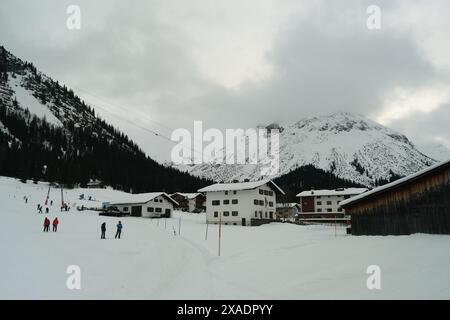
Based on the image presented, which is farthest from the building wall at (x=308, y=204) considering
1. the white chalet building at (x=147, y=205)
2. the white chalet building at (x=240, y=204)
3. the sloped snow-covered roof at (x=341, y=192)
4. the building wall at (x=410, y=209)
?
the building wall at (x=410, y=209)

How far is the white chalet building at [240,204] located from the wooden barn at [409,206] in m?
32.4

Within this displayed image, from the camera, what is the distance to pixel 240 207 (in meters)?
64.6

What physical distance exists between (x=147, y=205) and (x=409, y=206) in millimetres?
56004

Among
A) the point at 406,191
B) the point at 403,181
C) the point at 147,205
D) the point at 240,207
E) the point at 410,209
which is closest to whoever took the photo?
the point at 410,209

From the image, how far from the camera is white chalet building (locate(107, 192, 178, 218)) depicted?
73.3 meters

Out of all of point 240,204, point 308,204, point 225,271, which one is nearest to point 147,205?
point 240,204

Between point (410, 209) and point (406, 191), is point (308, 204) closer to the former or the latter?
point (406, 191)

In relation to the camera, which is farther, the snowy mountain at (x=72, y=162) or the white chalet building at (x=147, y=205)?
the snowy mountain at (x=72, y=162)

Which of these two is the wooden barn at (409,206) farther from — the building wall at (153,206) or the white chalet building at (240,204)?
the building wall at (153,206)

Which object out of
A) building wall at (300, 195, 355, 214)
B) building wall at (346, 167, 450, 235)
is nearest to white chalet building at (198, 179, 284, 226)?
building wall at (346, 167, 450, 235)

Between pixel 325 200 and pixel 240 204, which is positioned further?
pixel 325 200

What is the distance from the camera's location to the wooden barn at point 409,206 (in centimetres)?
2555
